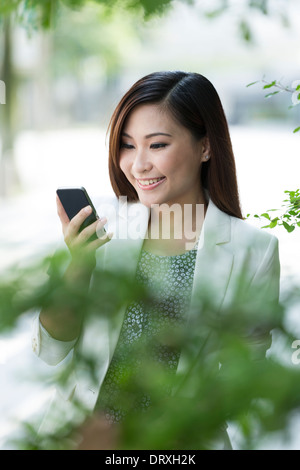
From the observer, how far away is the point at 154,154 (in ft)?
3.33

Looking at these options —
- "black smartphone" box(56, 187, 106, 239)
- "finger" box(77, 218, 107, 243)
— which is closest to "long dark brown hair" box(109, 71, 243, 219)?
"black smartphone" box(56, 187, 106, 239)

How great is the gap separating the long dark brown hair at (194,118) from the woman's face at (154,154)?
0.04 feet

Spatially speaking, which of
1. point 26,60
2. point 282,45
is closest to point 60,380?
point 26,60

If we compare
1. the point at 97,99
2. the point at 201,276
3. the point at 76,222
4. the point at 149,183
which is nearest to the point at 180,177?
the point at 149,183

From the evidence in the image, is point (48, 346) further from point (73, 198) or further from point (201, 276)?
point (201, 276)

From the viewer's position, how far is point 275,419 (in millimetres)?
214

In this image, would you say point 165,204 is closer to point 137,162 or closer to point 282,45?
point 137,162

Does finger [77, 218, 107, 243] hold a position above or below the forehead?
below

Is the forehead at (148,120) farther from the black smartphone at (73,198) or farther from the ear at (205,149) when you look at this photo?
the black smartphone at (73,198)

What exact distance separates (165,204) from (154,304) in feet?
2.78

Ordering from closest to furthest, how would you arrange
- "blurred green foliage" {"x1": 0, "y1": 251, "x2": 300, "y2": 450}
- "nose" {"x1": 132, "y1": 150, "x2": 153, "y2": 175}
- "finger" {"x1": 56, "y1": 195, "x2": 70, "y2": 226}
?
"blurred green foliage" {"x1": 0, "y1": 251, "x2": 300, "y2": 450} < "finger" {"x1": 56, "y1": 195, "x2": 70, "y2": 226} < "nose" {"x1": 132, "y1": 150, "x2": 153, "y2": 175}

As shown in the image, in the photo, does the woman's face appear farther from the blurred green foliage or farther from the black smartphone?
the blurred green foliage

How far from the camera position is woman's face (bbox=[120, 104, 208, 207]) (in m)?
1.01

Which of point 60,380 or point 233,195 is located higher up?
point 60,380
